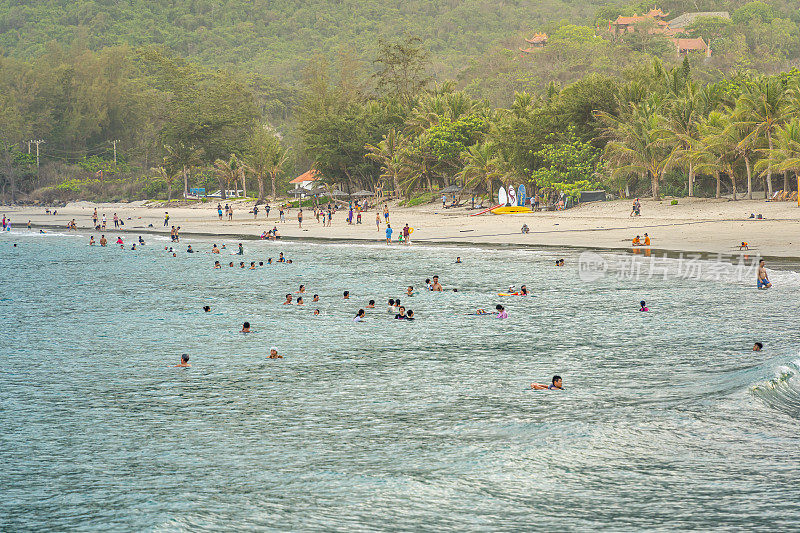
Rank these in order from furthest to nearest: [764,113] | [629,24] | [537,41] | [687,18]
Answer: [537,41], [687,18], [629,24], [764,113]

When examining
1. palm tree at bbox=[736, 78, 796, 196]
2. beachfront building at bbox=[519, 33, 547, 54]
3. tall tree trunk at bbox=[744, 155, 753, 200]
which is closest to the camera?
palm tree at bbox=[736, 78, 796, 196]

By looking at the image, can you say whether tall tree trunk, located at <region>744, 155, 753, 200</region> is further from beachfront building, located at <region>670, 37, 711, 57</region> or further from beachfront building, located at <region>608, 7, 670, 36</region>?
beachfront building, located at <region>608, 7, 670, 36</region>

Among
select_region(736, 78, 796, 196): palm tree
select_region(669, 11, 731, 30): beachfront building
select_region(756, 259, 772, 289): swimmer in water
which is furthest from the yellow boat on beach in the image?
select_region(669, 11, 731, 30): beachfront building

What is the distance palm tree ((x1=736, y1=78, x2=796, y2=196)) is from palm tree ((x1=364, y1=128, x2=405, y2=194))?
38.6 m

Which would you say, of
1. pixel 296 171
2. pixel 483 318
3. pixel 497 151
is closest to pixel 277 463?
pixel 483 318

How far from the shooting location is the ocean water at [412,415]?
13219mm

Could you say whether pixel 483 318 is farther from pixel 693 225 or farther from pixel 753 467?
pixel 693 225

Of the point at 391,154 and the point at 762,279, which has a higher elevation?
the point at 391,154

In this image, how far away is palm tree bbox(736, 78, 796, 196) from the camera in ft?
185

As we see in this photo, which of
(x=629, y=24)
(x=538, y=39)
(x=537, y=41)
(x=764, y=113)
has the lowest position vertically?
(x=764, y=113)

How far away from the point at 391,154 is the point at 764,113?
A: 4256 centimetres

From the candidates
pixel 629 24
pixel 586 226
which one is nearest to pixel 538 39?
pixel 629 24

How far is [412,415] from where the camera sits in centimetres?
1752

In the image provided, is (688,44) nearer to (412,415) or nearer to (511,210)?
(511,210)
